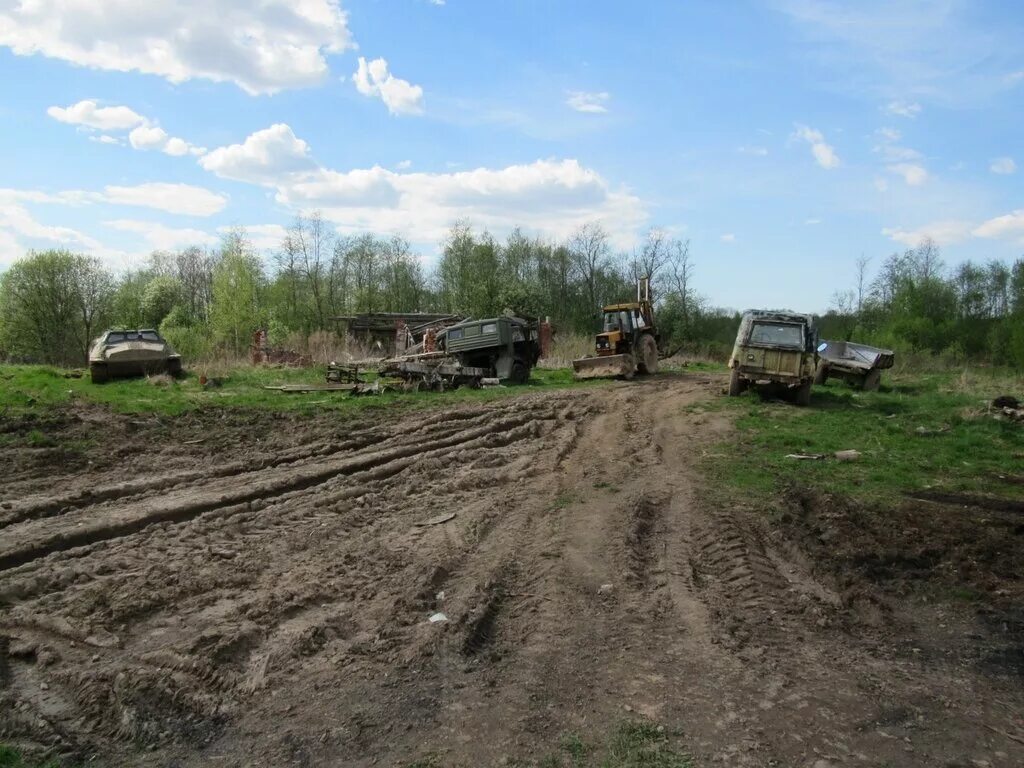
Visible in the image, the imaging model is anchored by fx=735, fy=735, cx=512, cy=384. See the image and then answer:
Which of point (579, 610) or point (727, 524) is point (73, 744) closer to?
point (579, 610)

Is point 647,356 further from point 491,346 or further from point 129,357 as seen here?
point 129,357

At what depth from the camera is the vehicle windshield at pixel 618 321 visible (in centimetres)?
2416

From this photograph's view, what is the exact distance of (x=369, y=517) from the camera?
7645mm

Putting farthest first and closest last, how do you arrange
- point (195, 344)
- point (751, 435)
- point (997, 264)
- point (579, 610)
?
1. point (997, 264)
2. point (195, 344)
3. point (751, 435)
4. point (579, 610)

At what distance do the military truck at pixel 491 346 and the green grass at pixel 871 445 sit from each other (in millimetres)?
6592

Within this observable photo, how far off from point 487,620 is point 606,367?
1897 centimetres

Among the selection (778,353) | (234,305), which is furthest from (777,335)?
(234,305)

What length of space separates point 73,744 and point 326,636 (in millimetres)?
1500

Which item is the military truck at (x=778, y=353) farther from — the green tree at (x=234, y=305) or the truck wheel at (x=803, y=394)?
the green tree at (x=234, y=305)

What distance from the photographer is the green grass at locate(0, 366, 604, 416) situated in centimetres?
1516

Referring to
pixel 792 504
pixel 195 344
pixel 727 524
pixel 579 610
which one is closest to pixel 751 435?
pixel 792 504

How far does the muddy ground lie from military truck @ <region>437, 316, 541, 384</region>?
12191mm

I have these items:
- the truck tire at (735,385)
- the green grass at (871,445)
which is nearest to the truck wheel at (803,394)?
the green grass at (871,445)

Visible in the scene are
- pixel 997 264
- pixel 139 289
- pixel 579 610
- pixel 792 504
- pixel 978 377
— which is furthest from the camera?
pixel 139 289
